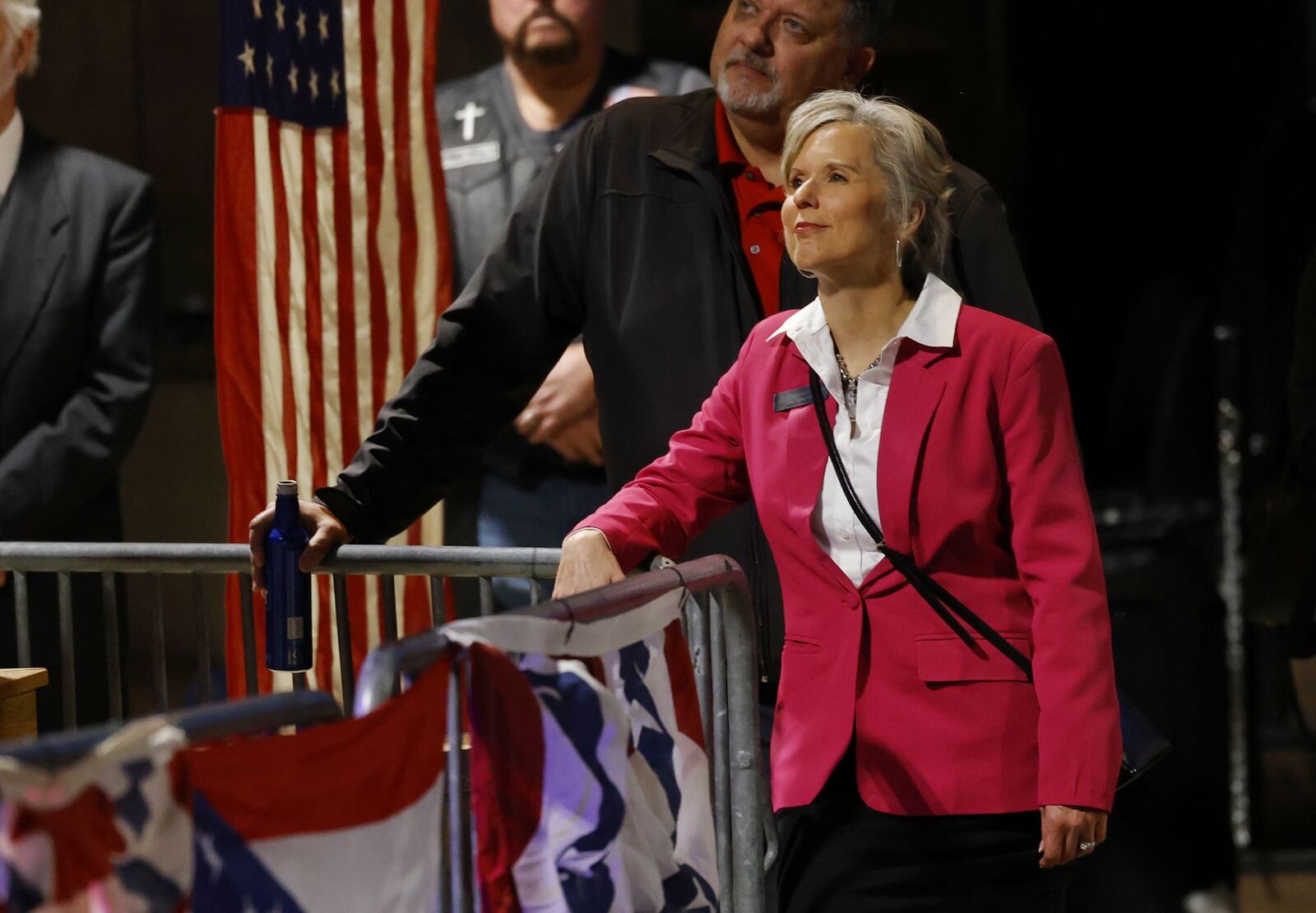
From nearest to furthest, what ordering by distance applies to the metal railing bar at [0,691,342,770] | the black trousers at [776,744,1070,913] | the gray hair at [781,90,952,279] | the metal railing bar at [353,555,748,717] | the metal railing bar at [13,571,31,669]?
the metal railing bar at [0,691,342,770] → the metal railing bar at [353,555,748,717] → the black trousers at [776,744,1070,913] → the gray hair at [781,90,952,279] → the metal railing bar at [13,571,31,669]

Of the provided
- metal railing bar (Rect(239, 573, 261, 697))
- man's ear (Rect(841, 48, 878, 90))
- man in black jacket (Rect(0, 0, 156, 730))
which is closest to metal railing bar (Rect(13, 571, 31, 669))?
metal railing bar (Rect(239, 573, 261, 697))

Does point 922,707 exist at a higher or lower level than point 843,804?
higher

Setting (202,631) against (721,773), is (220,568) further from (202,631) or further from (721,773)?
(721,773)

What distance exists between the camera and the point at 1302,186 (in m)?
4.36

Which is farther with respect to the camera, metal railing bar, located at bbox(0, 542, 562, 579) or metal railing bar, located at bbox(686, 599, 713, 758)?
metal railing bar, located at bbox(0, 542, 562, 579)

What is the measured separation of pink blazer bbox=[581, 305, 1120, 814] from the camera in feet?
8.64

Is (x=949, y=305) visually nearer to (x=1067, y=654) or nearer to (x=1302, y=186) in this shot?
(x=1067, y=654)

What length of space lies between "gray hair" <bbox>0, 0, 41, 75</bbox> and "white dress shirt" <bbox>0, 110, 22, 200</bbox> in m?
→ 0.17

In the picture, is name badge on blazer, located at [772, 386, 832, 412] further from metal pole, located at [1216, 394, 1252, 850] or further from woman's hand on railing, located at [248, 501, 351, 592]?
metal pole, located at [1216, 394, 1252, 850]

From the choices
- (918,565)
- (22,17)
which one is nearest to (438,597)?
(918,565)

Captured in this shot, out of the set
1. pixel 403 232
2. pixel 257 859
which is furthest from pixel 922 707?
pixel 403 232

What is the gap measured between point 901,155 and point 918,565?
72 cm

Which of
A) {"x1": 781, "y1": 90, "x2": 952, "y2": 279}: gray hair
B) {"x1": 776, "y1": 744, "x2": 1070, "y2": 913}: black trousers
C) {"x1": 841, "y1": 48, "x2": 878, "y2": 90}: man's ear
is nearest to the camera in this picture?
{"x1": 776, "y1": 744, "x2": 1070, "y2": 913}: black trousers

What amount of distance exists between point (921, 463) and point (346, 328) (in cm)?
270
